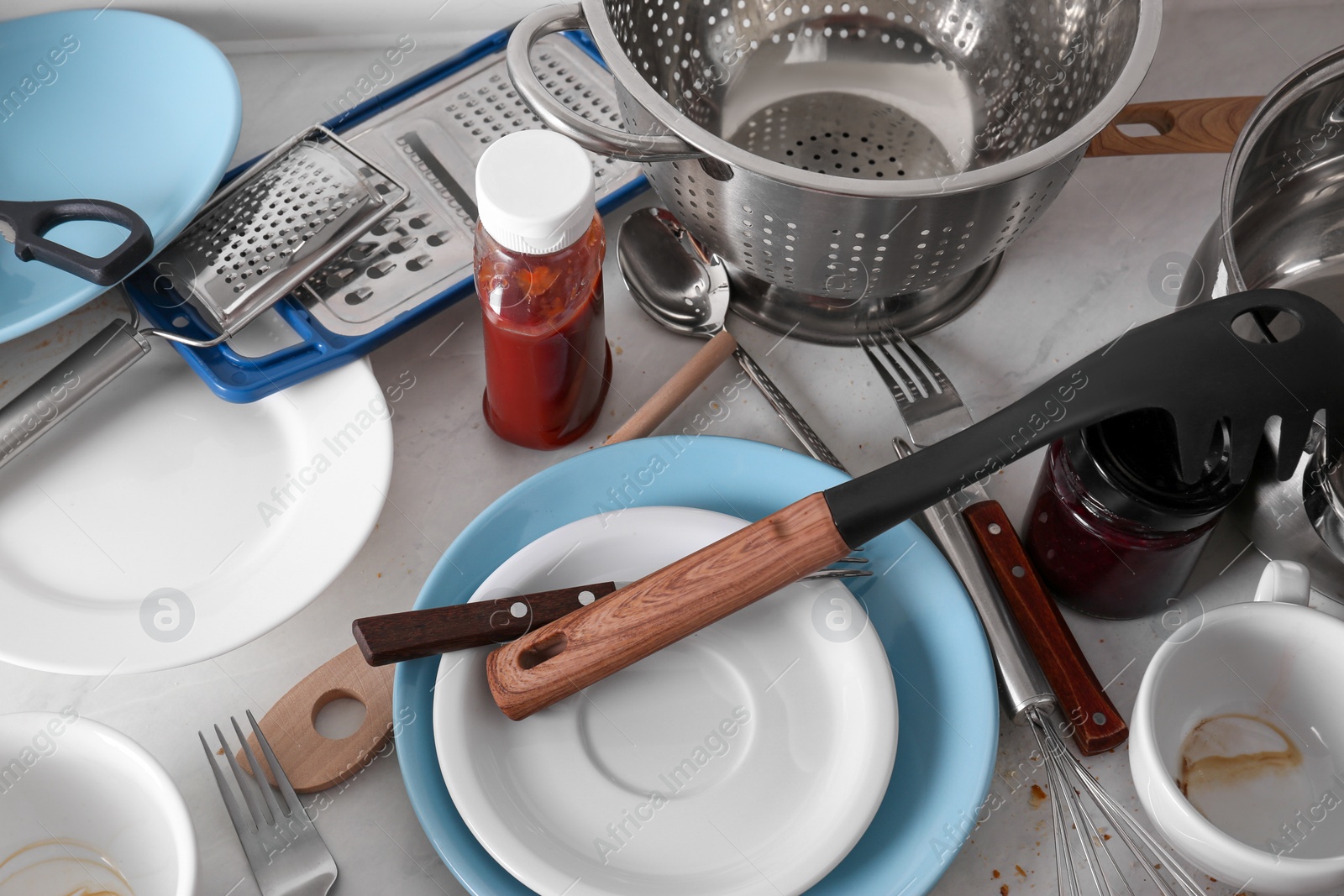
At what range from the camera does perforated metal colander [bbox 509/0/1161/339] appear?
1.62 feet

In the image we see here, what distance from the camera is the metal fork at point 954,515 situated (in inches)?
20.2

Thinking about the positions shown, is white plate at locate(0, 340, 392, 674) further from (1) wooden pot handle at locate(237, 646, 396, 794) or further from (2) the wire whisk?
(2) the wire whisk

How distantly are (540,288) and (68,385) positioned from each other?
275 millimetres

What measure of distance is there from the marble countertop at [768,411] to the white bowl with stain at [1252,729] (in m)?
0.05

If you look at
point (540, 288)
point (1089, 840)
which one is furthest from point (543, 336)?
point (1089, 840)

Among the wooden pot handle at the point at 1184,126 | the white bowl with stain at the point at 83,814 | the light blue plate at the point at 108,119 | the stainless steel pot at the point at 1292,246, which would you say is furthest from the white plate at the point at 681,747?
the wooden pot handle at the point at 1184,126

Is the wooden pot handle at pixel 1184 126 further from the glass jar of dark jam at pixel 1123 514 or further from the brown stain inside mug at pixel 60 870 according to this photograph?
the brown stain inside mug at pixel 60 870

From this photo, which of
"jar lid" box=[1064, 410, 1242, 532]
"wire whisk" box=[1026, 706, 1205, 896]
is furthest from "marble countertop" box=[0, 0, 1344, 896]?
"jar lid" box=[1064, 410, 1242, 532]

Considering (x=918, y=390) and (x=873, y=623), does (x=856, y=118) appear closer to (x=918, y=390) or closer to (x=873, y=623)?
(x=918, y=390)

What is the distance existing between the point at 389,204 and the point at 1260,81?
66 centimetres

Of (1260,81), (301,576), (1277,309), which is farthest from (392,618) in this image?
(1260,81)

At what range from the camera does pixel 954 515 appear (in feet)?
1.85

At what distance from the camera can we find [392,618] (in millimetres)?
463

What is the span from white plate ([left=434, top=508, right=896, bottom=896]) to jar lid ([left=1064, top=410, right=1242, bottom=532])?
0.43 feet
